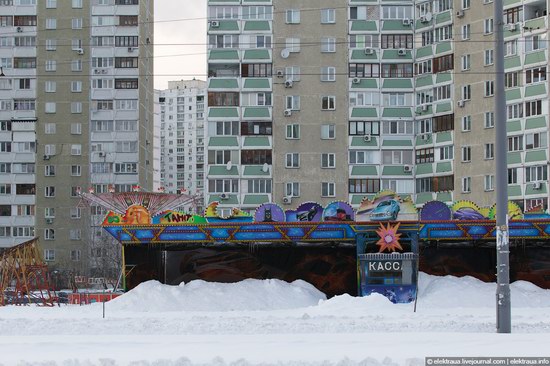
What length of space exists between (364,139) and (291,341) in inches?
2439

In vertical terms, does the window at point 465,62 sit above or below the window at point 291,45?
below

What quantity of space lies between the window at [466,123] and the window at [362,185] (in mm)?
8492

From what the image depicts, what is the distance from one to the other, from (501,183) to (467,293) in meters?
19.9

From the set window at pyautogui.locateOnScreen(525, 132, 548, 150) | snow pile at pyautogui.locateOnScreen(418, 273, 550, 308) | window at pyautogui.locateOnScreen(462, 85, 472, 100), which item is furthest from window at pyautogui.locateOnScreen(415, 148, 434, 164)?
snow pile at pyautogui.locateOnScreen(418, 273, 550, 308)

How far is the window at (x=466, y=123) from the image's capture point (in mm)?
80812

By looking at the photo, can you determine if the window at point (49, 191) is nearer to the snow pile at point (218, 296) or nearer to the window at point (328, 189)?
the window at point (328, 189)

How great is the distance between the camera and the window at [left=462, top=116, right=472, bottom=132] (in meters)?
80.8

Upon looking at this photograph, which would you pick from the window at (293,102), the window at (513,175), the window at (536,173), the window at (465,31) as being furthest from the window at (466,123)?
the window at (293,102)

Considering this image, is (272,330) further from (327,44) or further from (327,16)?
(327,16)

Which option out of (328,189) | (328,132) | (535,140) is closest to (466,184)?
(535,140)

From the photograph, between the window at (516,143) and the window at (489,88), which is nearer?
the window at (516,143)

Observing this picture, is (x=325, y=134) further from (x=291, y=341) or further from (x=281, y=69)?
(x=291, y=341)

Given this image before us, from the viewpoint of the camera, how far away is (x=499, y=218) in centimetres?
2730

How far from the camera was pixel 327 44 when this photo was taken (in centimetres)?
8456
